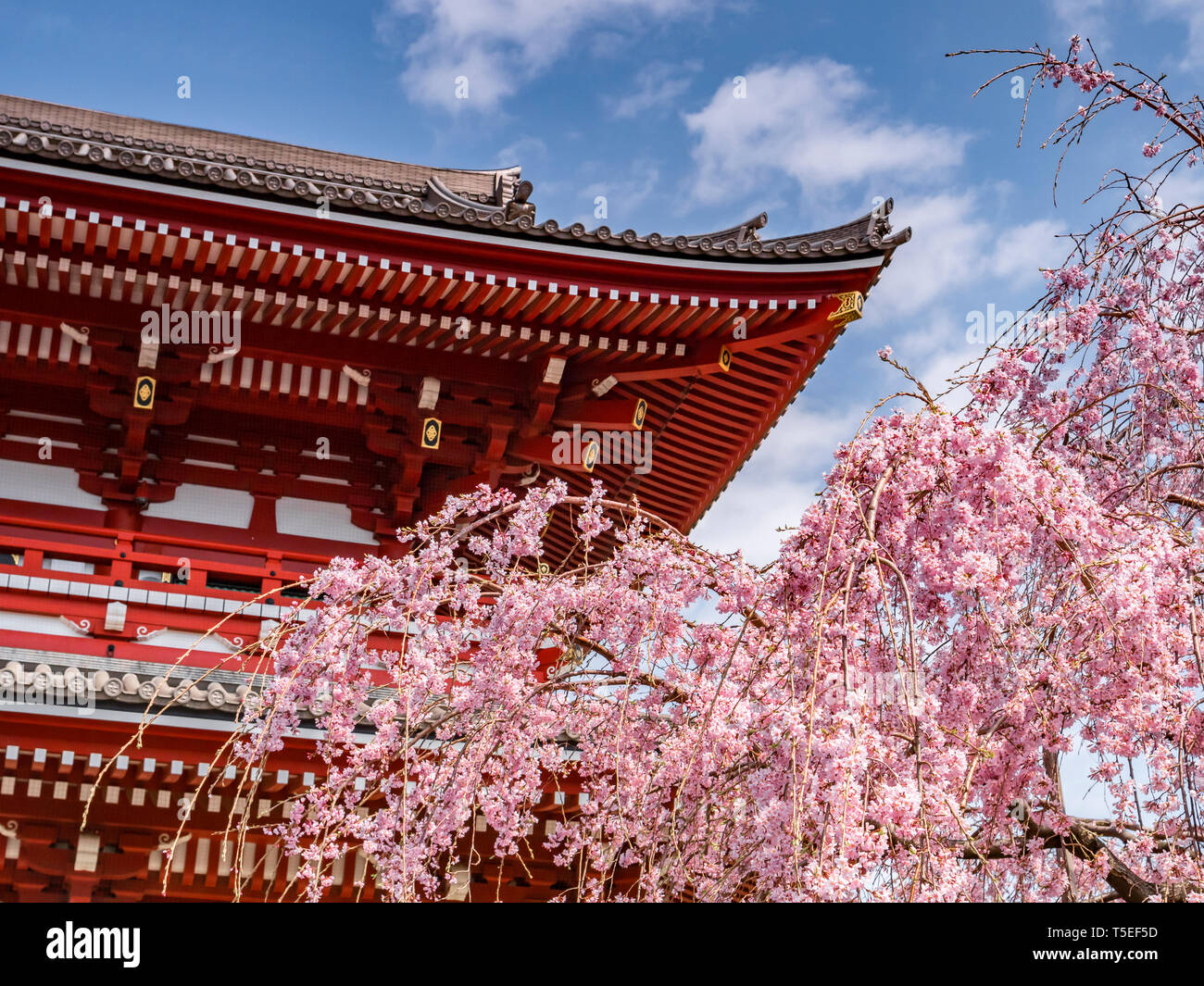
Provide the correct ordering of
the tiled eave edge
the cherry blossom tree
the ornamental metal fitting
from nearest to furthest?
the cherry blossom tree
the tiled eave edge
the ornamental metal fitting

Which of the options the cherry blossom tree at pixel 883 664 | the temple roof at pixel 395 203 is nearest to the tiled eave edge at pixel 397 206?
the temple roof at pixel 395 203

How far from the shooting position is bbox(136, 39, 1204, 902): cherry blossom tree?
3598 mm

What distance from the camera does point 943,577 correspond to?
393cm

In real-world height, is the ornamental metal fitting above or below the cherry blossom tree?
above

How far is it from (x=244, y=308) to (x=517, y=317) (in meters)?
1.76

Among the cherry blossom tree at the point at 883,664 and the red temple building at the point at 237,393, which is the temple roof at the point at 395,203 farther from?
the cherry blossom tree at the point at 883,664

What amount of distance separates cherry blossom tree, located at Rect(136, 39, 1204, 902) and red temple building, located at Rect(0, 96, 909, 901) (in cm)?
174

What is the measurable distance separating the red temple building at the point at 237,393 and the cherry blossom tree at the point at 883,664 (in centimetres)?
174

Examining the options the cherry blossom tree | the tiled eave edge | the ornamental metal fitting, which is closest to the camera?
the cherry blossom tree

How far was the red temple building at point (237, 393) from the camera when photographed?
6.70 metres

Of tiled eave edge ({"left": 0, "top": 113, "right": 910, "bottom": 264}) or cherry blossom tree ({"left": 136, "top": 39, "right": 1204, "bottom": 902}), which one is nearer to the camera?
cherry blossom tree ({"left": 136, "top": 39, "right": 1204, "bottom": 902})

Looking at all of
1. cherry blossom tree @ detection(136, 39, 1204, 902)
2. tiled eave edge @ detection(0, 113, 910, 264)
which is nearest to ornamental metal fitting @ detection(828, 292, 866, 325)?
tiled eave edge @ detection(0, 113, 910, 264)

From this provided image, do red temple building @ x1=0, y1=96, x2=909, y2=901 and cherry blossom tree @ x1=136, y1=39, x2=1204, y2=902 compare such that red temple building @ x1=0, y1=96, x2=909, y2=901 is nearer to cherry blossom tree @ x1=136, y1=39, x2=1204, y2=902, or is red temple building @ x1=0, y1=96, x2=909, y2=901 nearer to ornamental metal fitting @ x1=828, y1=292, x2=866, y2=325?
ornamental metal fitting @ x1=828, y1=292, x2=866, y2=325
